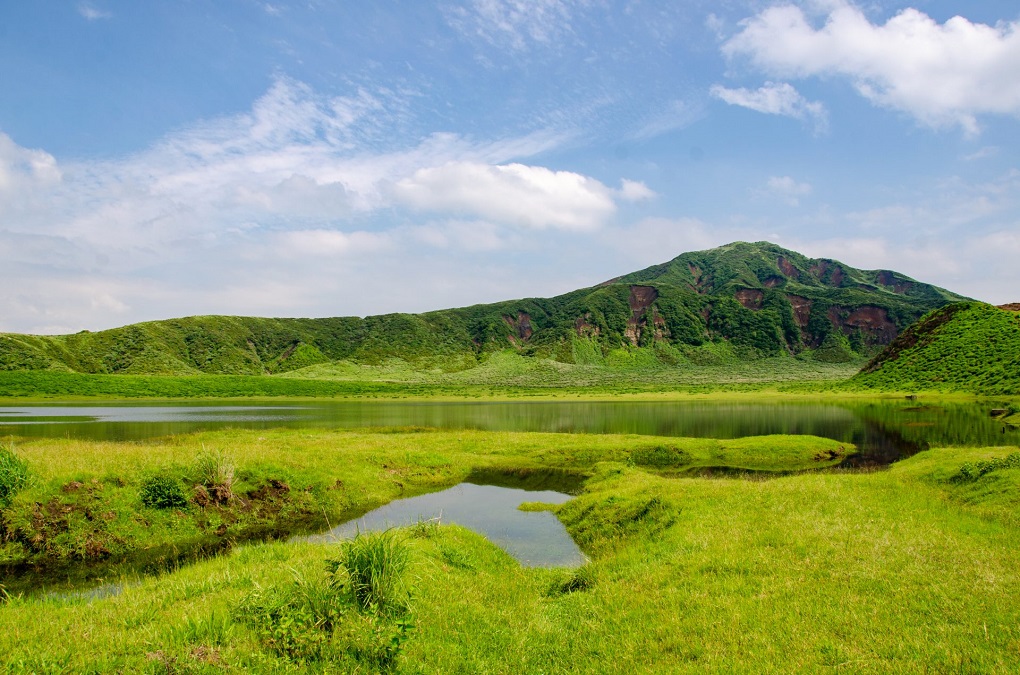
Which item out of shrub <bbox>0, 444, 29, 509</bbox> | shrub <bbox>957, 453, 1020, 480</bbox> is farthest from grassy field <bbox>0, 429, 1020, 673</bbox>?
shrub <bbox>0, 444, 29, 509</bbox>

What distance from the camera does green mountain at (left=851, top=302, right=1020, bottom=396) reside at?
9181 centimetres

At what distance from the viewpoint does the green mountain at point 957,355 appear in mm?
91812

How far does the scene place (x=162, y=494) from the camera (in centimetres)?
2198

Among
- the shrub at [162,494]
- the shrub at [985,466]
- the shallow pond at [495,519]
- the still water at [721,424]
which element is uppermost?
the shrub at [985,466]

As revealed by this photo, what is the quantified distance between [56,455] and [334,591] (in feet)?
75.9

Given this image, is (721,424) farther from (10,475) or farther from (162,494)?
(10,475)

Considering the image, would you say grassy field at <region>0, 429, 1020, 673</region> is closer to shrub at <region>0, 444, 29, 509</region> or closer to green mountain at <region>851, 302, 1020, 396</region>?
shrub at <region>0, 444, 29, 509</region>

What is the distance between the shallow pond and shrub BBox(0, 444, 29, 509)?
10997mm

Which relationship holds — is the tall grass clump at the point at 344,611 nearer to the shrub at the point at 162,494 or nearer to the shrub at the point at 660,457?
the shrub at the point at 162,494

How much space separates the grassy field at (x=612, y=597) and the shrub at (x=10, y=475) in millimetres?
418

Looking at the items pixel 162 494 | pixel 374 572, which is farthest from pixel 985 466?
pixel 162 494

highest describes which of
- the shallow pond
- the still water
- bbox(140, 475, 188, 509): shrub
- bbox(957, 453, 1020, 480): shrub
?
bbox(957, 453, 1020, 480): shrub

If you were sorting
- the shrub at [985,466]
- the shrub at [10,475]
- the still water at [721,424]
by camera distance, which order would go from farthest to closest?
the still water at [721,424]
the shrub at [985,466]
the shrub at [10,475]

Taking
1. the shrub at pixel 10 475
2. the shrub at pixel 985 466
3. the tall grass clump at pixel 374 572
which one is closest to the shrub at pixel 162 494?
the shrub at pixel 10 475
